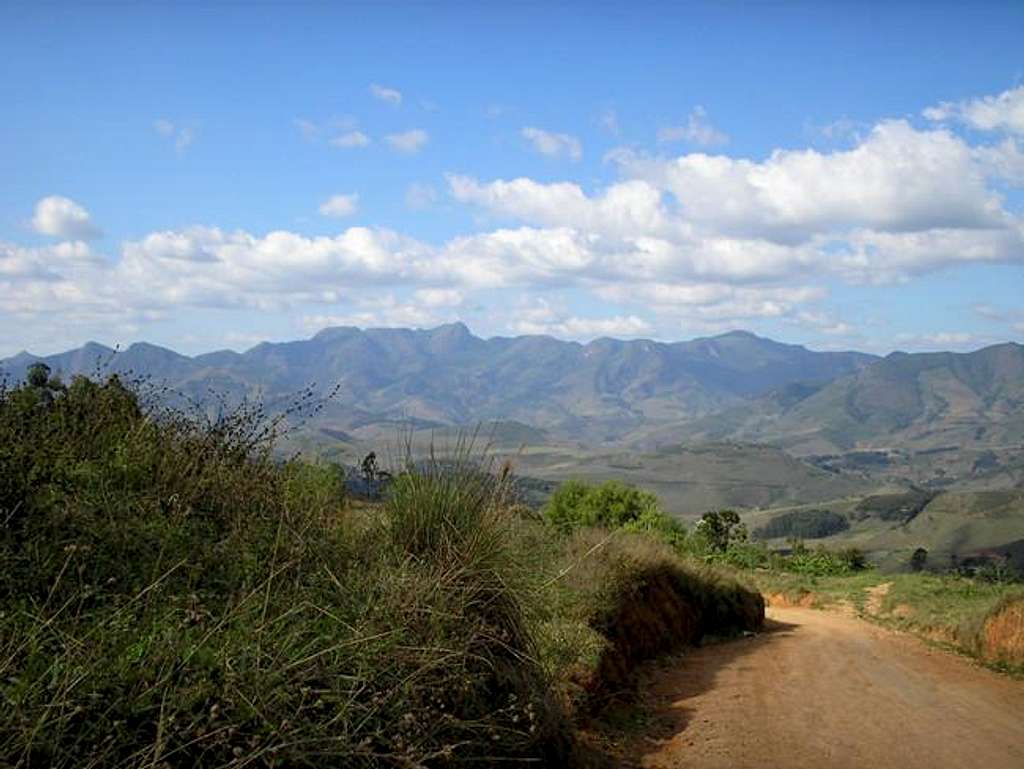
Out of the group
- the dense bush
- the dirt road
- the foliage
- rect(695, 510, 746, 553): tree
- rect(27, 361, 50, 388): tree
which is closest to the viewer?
rect(27, 361, 50, 388): tree

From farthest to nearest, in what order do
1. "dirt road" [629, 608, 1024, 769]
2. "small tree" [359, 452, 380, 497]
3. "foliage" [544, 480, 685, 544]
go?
"foliage" [544, 480, 685, 544] < "dirt road" [629, 608, 1024, 769] < "small tree" [359, 452, 380, 497]

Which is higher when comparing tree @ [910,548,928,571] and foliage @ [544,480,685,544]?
foliage @ [544,480,685,544]

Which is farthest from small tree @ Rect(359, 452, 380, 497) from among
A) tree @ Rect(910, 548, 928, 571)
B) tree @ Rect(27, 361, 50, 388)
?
tree @ Rect(910, 548, 928, 571)

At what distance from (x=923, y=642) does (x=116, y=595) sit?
21.0 m

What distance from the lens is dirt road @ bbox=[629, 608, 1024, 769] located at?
30.5 ft

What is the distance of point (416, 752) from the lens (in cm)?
469

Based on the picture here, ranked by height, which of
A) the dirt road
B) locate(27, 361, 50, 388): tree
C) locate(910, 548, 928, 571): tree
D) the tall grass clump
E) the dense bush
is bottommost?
the dense bush

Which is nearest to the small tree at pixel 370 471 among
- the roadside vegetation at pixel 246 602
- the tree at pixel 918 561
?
the roadside vegetation at pixel 246 602

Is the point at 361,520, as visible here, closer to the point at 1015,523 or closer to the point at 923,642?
the point at 923,642

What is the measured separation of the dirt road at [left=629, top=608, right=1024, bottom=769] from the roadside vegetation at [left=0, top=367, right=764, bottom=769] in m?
2.19

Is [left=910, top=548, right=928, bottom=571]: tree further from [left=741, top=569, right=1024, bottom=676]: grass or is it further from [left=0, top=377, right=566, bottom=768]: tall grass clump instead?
[left=0, top=377, right=566, bottom=768]: tall grass clump

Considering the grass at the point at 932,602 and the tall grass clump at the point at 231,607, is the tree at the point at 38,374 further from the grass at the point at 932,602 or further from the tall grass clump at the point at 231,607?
the grass at the point at 932,602

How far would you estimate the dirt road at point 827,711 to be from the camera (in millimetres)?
9289

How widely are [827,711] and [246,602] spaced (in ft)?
30.0
